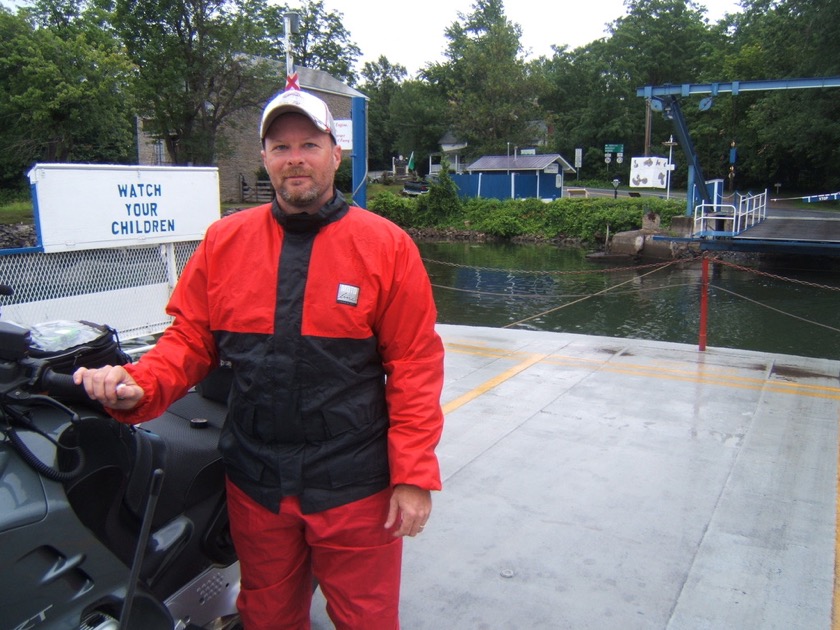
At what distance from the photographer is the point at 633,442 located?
458cm

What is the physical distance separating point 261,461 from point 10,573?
0.65 m

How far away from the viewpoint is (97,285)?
6.51 meters

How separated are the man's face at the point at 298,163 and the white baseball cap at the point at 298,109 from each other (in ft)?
0.06

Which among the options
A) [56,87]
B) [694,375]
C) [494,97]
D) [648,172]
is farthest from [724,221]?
[494,97]

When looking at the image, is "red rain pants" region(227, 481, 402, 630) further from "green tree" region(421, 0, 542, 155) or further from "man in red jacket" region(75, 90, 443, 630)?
"green tree" region(421, 0, 542, 155)

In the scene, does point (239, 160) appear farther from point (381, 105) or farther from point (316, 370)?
point (316, 370)

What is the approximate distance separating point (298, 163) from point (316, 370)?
1.90 feet

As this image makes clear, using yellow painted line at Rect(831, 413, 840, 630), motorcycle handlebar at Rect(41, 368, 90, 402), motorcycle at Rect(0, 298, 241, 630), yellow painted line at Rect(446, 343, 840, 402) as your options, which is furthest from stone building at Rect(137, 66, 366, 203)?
motorcycle handlebar at Rect(41, 368, 90, 402)

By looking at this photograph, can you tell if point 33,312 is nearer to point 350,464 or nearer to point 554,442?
point 554,442

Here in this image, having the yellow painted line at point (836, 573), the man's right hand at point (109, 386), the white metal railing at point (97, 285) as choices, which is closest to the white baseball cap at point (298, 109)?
the man's right hand at point (109, 386)

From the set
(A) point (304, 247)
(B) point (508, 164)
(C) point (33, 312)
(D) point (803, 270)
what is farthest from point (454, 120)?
(A) point (304, 247)

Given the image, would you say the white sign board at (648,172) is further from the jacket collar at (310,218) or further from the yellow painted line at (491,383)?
the jacket collar at (310,218)

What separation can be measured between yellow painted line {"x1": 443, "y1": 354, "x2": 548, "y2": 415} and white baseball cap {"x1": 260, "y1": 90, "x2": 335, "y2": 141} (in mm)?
3408

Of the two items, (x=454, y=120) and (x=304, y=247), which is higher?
(x=454, y=120)
